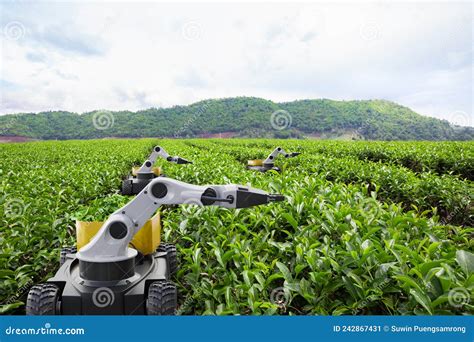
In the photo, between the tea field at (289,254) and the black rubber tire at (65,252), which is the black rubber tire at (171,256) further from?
the black rubber tire at (65,252)

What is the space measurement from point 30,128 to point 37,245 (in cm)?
4771

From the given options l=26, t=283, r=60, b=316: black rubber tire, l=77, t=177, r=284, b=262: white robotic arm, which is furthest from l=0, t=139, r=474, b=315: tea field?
l=77, t=177, r=284, b=262: white robotic arm

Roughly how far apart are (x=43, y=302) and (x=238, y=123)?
4399cm

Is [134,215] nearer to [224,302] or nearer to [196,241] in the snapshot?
[224,302]

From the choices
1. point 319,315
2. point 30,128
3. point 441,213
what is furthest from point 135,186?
point 30,128

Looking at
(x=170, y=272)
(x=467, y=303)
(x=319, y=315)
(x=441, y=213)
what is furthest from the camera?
A: (x=441, y=213)

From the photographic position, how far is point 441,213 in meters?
5.88

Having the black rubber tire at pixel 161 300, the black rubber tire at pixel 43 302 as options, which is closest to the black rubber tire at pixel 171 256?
the black rubber tire at pixel 161 300

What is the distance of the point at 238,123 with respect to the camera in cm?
4541

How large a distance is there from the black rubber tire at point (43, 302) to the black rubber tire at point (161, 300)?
0.57 m

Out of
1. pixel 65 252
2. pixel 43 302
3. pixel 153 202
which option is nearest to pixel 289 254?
pixel 153 202

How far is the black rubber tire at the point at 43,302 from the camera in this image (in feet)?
6.63

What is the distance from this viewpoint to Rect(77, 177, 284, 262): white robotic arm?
6.23 feet

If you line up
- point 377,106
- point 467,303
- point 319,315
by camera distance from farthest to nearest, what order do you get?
1. point 377,106
2. point 319,315
3. point 467,303
